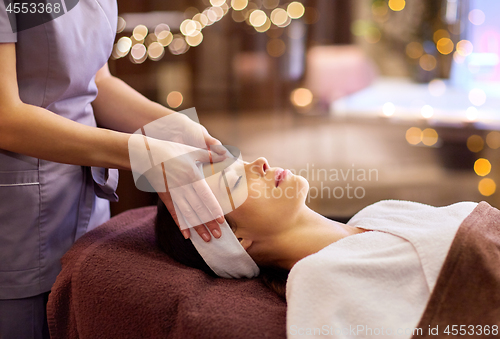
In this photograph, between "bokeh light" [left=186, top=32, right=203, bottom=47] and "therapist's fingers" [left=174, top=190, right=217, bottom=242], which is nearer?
"therapist's fingers" [left=174, top=190, right=217, bottom=242]

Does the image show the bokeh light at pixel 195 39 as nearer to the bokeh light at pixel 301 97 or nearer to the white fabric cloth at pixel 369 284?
the bokeh light at pixel 301 97

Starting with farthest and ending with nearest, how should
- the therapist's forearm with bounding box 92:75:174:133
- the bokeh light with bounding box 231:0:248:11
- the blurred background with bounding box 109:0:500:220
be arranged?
the bokeh light with bounding box 231:0:248:11 < the blurred background with bounding box 109:0:500:220 < the therapist's forearm with bounding box 92:75:174:133

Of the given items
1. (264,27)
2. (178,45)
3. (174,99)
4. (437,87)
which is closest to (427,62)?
(437,87)

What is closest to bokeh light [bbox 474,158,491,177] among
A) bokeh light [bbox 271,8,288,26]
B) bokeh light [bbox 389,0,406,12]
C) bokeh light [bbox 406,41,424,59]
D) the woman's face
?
bokeh light [bbox 406,41,424,59]

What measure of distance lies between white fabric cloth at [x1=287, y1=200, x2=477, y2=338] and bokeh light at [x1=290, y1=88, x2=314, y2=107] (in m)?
2.65

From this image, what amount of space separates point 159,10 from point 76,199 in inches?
112

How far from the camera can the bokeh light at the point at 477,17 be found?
2.75 metres

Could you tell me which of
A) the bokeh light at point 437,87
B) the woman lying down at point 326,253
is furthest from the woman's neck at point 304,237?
the bokeh light at point 437,87

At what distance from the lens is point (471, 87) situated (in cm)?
285

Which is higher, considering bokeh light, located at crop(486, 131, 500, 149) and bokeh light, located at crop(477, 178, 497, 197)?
bokeh light, located at crop(486, 131, 500, 149)

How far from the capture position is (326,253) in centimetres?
84

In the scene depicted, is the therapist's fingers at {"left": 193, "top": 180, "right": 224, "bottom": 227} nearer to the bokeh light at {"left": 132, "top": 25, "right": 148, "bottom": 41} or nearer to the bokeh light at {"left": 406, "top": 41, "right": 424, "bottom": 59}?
the bokeh light at {"left": 132, "top": 25, "right": 148, "bottom": 41}

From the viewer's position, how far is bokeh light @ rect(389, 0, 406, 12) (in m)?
3.23

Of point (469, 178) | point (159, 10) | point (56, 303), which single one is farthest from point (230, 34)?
point (56, 303)
